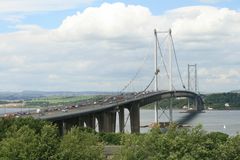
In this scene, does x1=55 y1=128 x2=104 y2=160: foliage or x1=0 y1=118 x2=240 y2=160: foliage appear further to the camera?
x1=55 y1=128 x2=104 y2=160: foliage

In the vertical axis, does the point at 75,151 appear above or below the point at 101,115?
below

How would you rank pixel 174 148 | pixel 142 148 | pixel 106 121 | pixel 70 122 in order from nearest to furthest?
pixel 174 148 → pixel 142 148 → pixel 70 122 → pixel 106 121

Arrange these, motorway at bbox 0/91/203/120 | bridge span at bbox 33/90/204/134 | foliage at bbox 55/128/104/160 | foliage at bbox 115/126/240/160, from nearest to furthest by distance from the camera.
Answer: foliage at bbox 115/126/240/160 < foliage at bbox 55/128/104/160 < bridge span at bbox 33/90/204/134 < motorway at bbox 0/91/203/120

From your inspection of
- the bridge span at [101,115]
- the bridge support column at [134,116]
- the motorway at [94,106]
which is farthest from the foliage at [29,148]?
the bridge support column at [134,116]

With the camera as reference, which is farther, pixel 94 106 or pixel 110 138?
pixel 94 106

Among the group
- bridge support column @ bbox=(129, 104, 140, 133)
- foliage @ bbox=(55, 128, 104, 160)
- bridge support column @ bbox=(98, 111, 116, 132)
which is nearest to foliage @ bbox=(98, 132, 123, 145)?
foliage @ bbox=(55, 128, 104, 160)

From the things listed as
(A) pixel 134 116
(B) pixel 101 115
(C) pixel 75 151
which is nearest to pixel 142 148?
(C) pixel 75 151

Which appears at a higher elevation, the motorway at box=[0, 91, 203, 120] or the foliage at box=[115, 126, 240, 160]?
the motorway at box=[0, 91, 203, 120]

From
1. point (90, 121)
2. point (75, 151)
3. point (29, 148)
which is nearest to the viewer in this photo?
point (29, 148)

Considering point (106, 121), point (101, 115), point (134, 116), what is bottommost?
point (106, 121)

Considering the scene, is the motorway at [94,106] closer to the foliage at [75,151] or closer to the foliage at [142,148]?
the foliage at [75,151]

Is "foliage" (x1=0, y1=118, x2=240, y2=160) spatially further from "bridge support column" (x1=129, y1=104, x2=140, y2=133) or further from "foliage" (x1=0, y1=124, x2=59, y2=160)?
"bridge support column" (x1=129, y1=104, x2=140, y2=133)

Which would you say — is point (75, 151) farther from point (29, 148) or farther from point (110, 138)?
point (110, 138)

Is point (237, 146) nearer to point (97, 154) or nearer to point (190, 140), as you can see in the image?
point (190, 140)
